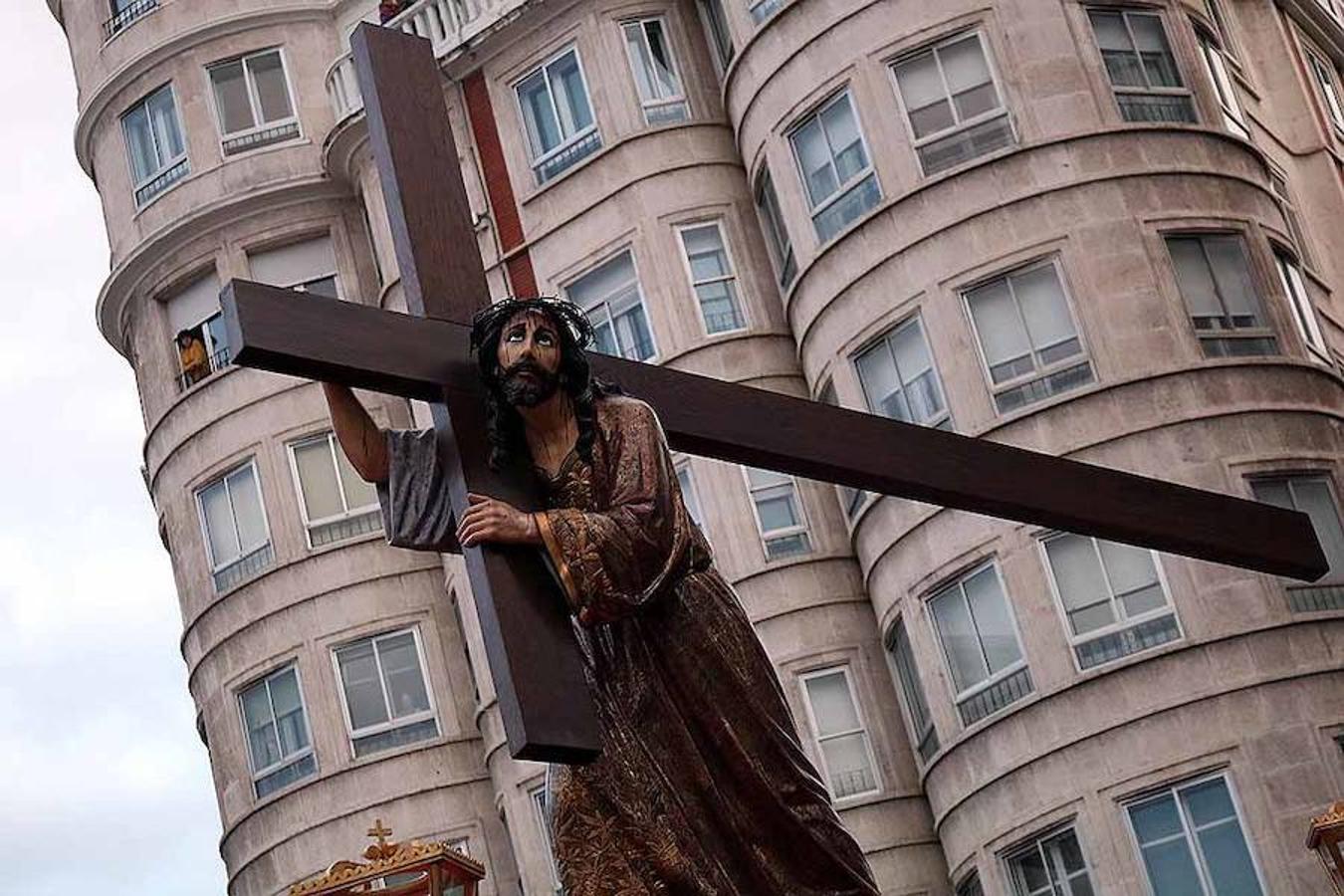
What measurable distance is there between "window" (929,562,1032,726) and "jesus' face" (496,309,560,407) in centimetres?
2222

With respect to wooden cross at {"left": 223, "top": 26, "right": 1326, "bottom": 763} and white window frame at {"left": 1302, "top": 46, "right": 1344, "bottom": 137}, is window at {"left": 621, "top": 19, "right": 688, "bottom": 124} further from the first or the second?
wooden cross at {"left": 223, "top": 26, "right": 1326, "bottom": 763}

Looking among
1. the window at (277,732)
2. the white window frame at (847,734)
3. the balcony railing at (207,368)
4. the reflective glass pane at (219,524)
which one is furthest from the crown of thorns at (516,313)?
the balcony railing at (207,368)

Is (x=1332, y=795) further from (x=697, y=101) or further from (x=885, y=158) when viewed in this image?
(x=697, y=101)

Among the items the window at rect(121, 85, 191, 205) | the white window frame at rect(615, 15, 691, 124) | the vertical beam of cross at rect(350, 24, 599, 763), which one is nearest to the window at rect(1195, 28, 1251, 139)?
the white window frame at rect(615, 15, 691, 124)

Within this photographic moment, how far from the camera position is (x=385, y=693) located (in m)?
38.9

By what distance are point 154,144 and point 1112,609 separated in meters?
18.1

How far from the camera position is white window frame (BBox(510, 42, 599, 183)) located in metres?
37.1

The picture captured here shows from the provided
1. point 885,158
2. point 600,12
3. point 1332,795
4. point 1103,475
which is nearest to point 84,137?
point 600,12

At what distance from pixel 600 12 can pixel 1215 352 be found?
9.95 m

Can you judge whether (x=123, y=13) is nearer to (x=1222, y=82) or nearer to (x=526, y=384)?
(x=1222, y=82)

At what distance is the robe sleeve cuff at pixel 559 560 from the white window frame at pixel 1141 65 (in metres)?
24.8

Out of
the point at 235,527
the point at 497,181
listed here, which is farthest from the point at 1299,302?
the point at 235,527

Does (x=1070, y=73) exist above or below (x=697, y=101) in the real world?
below

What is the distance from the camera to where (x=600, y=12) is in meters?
37.0
